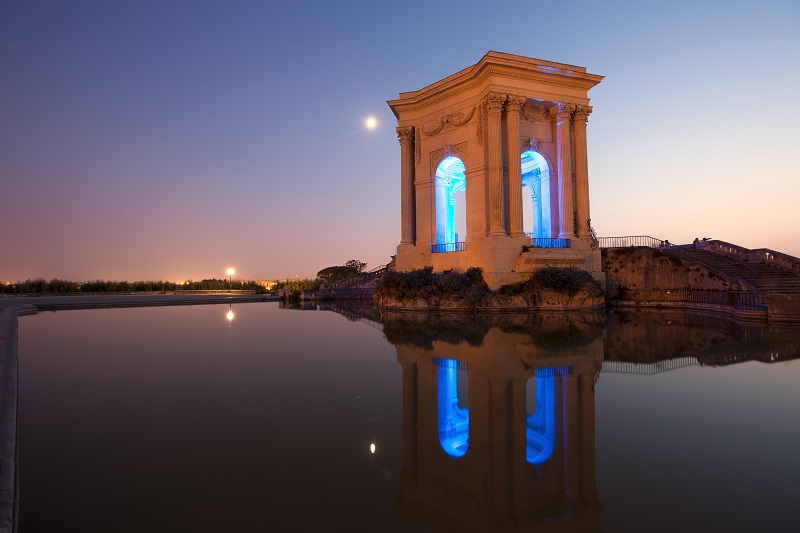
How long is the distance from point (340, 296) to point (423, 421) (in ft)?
85.2

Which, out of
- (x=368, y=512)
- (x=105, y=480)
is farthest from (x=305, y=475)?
(x=105, y=480)

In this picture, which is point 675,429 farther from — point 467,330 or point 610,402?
point 467,330

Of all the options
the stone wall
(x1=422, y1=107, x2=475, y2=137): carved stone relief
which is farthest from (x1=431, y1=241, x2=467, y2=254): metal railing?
the stone wall

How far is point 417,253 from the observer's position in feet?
76.6

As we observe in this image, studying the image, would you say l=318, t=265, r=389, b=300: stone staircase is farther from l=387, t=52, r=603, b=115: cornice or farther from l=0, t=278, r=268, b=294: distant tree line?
l=387, t=52, r=603, b=115: cornice

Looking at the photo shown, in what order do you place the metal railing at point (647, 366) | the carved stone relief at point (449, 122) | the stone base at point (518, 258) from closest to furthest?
the metal railing at point (647, 366), the stone base at point (518, 258), the carved stone relief at point (449, 122)

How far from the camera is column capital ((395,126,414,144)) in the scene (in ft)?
79.1

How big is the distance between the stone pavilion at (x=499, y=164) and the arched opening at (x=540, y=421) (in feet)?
45.6

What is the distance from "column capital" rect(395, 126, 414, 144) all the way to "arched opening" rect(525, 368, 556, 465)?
20.8 m

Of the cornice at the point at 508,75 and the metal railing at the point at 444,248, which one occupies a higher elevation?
the cornice at the point at 508,75

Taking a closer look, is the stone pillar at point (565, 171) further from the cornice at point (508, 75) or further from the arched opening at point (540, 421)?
the arched opening at point (540, 421)

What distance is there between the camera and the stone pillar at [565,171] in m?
20.8

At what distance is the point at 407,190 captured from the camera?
24062 mm

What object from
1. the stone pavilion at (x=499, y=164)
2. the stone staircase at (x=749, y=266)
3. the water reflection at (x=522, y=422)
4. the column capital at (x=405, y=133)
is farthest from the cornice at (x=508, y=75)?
the water reflection at (x=522, y=422)
